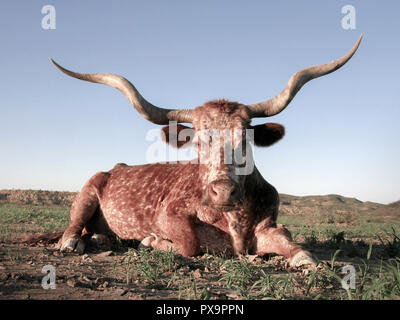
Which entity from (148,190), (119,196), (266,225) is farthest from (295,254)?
(119,196)

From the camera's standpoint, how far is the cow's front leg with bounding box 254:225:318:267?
374 cm

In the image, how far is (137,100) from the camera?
5203 millimetres

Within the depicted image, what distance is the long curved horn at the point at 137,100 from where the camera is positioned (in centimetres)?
523

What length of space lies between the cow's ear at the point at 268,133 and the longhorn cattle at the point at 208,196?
2cm

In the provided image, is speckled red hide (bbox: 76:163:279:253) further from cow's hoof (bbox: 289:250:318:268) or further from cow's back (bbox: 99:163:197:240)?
cow's hoof (bbox: 289:250:318:268)

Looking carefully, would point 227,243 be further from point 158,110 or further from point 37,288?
point 37,288

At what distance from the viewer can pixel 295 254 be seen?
12.9 feet

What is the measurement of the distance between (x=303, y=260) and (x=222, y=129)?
192 centimetres

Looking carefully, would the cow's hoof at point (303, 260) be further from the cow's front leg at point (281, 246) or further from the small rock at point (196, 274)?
the small rock at point (196, 274)

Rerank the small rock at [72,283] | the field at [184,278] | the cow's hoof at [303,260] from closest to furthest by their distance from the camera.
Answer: the field at [184,278] → the small rock at [72,283] → the cow's hoof at [303,260]

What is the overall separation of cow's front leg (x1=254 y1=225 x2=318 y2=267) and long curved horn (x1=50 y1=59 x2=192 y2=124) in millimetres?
2024

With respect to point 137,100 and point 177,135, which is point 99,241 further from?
point 137,100

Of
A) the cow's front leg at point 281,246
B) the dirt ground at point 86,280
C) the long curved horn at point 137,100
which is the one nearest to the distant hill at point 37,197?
the long curved horn at point 137,100

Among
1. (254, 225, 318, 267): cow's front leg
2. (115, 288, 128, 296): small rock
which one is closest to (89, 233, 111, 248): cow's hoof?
(254, 225, 318, 267): cow's front leg
